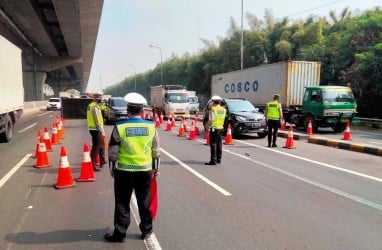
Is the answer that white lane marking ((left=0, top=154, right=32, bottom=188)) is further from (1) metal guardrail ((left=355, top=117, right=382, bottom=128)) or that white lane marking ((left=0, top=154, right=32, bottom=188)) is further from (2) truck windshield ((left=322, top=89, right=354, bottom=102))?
(1) metal guardrail ((left=355, top=117, right=382, bottom=128))

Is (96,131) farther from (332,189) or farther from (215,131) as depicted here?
(332,189)

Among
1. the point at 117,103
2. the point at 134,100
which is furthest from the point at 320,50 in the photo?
the point at 134,100

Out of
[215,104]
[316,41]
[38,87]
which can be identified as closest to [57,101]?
[38,87]

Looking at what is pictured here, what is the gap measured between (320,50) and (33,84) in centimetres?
4282

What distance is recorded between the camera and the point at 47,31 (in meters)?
39.6

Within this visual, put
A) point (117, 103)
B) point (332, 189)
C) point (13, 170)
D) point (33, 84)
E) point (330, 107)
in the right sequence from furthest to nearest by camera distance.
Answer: point (33, 84) → point (117, 103) → point (330, 107) → point (13, 170) → point (332, 189)

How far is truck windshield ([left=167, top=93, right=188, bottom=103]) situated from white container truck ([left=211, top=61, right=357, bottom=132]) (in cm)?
519

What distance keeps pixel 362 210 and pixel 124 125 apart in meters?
3.95

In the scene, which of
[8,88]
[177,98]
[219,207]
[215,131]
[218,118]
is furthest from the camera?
[177,98]

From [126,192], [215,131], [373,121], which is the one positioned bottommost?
[373,121]

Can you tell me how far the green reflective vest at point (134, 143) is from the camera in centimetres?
489

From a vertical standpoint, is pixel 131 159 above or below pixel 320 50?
below

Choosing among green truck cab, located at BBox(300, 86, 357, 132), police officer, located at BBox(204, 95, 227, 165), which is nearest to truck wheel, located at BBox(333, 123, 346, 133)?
green truck cab, located at BBox(300, 86, 357, 132)

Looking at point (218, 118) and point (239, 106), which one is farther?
point (239, 106)
